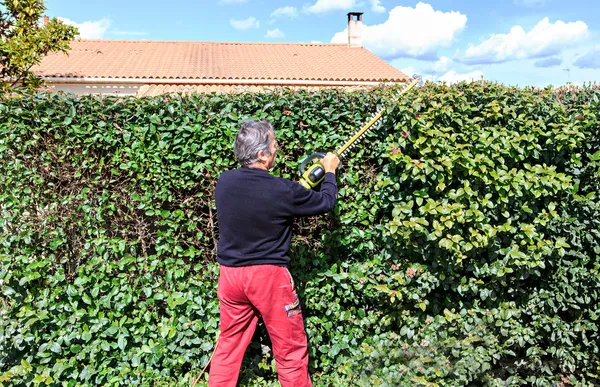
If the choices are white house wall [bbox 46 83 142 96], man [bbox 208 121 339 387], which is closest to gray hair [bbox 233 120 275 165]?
man [bbox 208 121 339 387]

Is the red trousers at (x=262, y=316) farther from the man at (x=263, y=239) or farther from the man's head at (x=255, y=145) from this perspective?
the man's head at (x=255, y=145)

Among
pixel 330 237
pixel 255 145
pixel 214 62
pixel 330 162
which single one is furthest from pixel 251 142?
pixel 214 62

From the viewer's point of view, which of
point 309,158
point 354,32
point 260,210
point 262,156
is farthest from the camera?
point 354,32

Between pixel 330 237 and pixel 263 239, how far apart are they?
83cm

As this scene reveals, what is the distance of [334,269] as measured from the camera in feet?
11.2

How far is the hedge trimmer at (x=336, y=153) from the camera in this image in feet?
9.62

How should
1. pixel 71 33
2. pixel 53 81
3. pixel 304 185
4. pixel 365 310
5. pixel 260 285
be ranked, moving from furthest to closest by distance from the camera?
pixel 53 81 → pixel 71 33 → pixel 365 310 → pixel 304 185 → pixel 260 285

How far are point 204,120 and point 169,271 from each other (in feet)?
3.71

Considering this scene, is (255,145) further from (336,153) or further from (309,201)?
(336,153)

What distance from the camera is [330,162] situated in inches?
116

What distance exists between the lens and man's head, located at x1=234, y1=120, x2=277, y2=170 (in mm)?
2725

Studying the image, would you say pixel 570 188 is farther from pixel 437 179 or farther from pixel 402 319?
pixel 402 319

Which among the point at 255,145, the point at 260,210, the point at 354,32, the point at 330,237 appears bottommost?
the point at 330,237

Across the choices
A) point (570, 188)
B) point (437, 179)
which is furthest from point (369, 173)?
point (570, 188)
